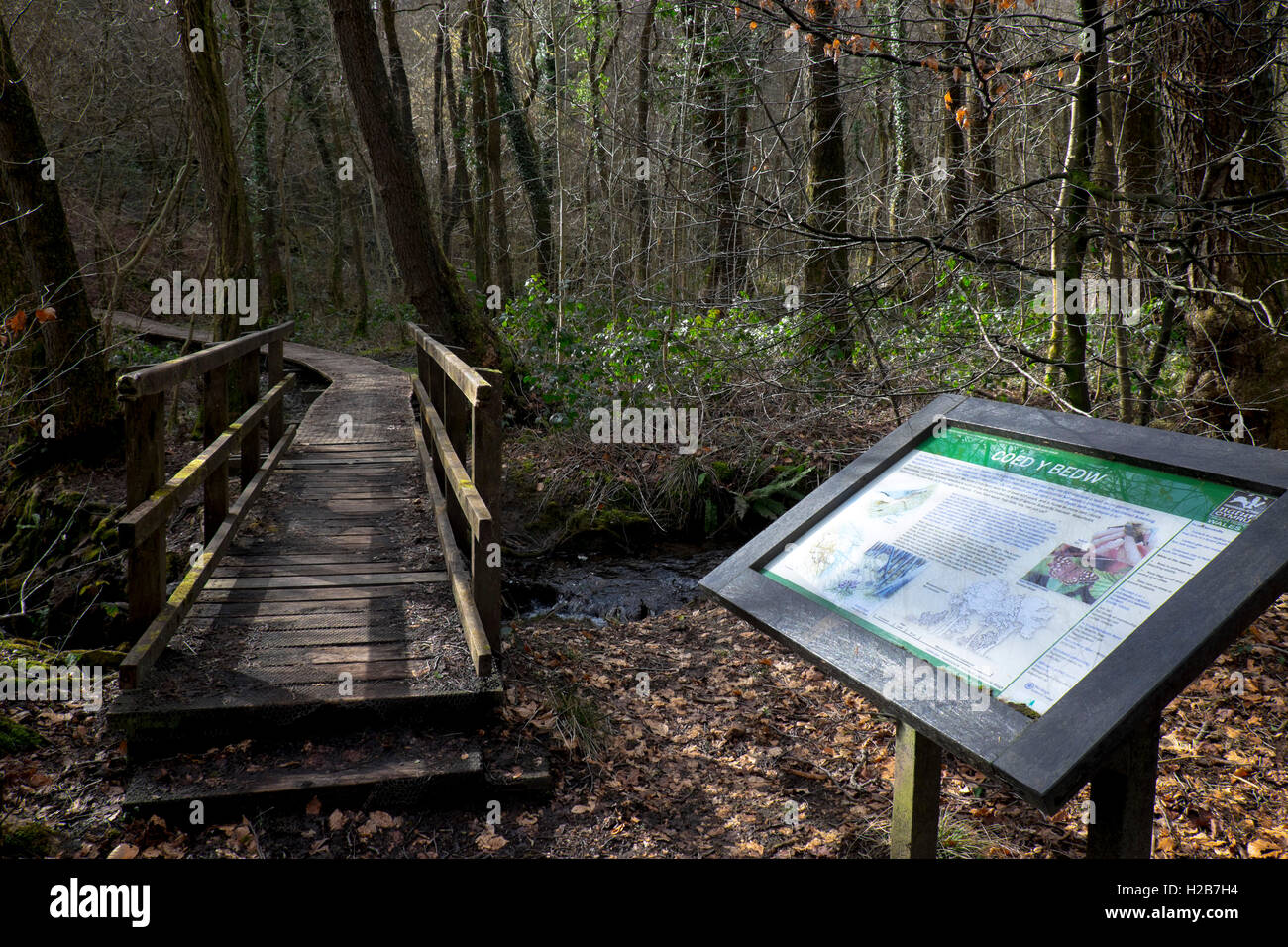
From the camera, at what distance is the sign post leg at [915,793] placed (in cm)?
276

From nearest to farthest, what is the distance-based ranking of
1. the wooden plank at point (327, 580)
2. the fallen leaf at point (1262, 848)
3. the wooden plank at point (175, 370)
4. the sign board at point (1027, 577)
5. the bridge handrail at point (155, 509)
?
the sign board at point (1027, 577) < the fallen leaf at point (1262, 848) < the bridge handrail at point (155, 509) < the wooden plank at point (175, 370) < the wooden plank at point (327, 580)

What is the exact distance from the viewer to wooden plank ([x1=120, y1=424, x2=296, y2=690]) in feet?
13.0

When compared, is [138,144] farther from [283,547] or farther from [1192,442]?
[1192,442]

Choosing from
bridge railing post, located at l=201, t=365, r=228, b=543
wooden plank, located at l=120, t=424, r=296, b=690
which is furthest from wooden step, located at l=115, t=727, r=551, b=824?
bridge railing post, located at l=201, t=365, r=228, b=543

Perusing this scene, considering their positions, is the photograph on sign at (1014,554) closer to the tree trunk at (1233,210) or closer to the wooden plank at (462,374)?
the wooden plank at (462,374)

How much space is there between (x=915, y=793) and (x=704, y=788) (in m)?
1.84

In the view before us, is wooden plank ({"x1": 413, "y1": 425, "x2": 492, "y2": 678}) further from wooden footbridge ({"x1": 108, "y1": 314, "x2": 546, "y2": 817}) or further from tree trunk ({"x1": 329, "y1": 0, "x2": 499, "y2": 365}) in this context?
tree trunk ({"x1": 329, "y1": 0, "x2": 499, "y2": 365})

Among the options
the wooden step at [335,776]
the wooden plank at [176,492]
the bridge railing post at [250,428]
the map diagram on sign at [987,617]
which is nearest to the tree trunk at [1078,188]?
the map diagram on sign at [987,617]

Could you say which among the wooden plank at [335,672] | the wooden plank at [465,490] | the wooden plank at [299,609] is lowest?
the wooden plank at [335,672]

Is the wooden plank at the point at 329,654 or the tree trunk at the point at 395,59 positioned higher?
the tree trunk at the point at 395,59

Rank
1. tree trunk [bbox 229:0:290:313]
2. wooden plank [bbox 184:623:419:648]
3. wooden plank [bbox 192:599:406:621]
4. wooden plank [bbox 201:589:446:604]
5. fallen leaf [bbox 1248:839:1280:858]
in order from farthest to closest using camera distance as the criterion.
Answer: tree trunk [bbox 229:0:290:313] < wooden plank [bbox 201:589:446:604] < wooden plank [bbox 192:599:406:621] < wooden plank [bbox 184:623:419:648] < fallen leaf [bbox 1248:839:1280:858]

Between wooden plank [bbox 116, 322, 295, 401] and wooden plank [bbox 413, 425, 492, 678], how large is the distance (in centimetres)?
177

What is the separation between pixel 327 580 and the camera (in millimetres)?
5559

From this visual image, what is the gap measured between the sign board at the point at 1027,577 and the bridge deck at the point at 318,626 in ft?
6.36
